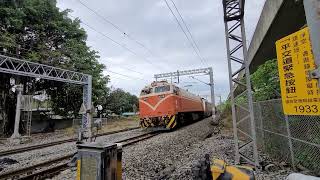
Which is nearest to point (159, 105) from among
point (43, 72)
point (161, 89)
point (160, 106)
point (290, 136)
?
point (160, 106)

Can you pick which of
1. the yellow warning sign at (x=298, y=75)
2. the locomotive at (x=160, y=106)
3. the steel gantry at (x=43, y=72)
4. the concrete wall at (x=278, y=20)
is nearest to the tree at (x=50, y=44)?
the steel gantry at (x=43, y=72)

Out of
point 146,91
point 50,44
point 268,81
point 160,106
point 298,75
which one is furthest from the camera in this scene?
point 50,44

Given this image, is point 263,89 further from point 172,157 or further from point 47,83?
point 47,83

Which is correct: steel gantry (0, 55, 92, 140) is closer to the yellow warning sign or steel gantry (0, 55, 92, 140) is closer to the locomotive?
the locomotive

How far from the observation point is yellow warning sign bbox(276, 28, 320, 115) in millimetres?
4017

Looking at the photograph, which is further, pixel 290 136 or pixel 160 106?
pixel 160 106

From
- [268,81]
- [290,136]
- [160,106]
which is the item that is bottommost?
[290,136]

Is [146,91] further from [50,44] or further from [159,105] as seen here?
[50,44]

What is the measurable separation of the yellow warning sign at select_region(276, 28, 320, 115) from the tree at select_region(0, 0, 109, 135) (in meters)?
18.0

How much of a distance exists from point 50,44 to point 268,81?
19.4 meters

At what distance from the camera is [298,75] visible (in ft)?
14.5

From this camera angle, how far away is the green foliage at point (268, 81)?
25.6 ft

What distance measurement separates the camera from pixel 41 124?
23.0 metres

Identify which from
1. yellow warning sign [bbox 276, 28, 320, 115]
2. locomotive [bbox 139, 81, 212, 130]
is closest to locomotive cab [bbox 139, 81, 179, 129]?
locomotive [bbox 139, 81, 212, 130]
